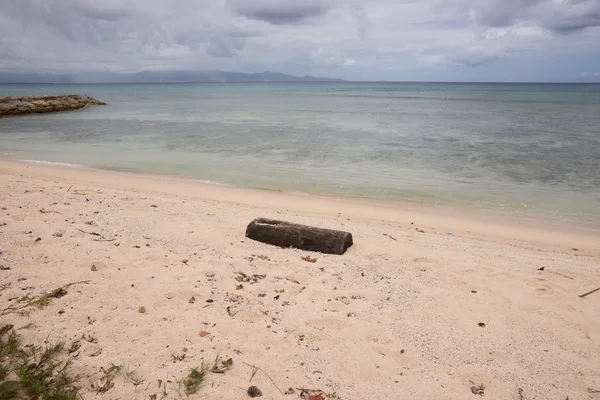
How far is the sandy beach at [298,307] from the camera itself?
3.15 meters

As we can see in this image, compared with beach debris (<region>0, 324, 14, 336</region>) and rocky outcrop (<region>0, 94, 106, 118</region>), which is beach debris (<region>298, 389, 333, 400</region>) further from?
rocky outcrop (<region>0, 94, 106, 118</region>)

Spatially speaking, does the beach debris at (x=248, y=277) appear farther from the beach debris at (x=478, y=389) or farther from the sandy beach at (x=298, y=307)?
the beach debris at (x=478, y=389)

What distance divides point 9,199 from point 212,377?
6.65 m

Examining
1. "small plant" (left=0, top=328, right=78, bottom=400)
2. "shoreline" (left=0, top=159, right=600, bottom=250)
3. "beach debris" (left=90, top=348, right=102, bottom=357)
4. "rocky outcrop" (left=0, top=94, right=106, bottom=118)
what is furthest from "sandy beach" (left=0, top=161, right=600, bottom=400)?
"rocky outcrop" (left=0, top=94, right=106, bottom=118)

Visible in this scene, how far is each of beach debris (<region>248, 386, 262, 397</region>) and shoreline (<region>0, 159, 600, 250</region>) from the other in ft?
19.5

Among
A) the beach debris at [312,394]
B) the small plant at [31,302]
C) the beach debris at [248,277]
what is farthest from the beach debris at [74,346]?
the beach debris at [312,394]

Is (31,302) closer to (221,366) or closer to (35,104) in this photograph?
(221,366)

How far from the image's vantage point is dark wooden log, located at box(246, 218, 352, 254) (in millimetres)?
5688

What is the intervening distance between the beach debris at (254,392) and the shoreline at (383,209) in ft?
19.5

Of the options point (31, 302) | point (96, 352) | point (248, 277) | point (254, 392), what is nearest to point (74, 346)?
point (96, 352)

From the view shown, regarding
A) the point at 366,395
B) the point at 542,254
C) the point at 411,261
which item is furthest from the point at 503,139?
the point at 366,395

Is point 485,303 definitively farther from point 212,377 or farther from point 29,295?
point 29,295

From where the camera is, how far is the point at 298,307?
163 inches

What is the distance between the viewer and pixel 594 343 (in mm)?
3754
